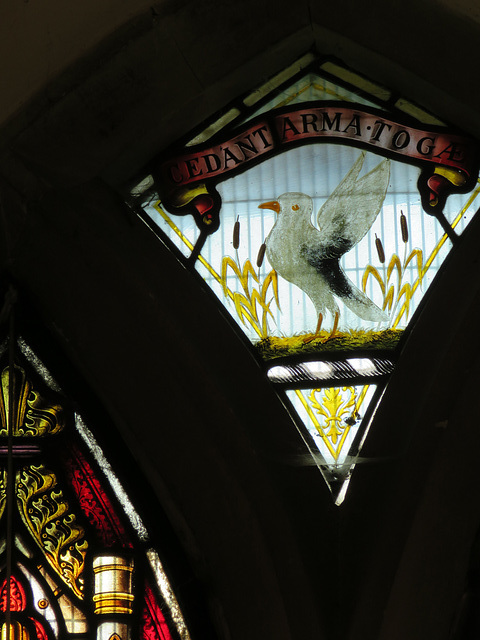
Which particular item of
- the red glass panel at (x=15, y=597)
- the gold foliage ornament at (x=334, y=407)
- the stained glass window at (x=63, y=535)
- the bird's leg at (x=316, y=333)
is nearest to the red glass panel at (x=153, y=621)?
the stained glass window at (x=63, y=535)

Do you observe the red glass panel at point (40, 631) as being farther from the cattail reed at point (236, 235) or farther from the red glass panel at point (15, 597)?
the cattail reed at point (236, 235)

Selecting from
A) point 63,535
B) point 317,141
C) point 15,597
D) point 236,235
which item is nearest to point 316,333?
point 236,235

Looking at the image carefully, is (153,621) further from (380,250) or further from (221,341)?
(380,250)

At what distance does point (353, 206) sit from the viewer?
271 cm

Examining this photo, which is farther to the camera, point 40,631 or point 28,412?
point 28,412

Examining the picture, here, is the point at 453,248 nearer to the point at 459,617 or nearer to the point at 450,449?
the point at 450,449

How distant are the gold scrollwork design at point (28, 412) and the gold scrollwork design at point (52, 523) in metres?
0.09

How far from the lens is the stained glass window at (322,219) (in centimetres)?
264

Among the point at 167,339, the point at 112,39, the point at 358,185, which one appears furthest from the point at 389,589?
the point at 112,39

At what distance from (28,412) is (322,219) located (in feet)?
2.79

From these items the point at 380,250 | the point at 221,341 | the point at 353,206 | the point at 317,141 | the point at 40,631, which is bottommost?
the point at 40,631

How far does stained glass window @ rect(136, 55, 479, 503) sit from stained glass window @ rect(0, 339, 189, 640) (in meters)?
0.46

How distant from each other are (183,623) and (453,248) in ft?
3.53

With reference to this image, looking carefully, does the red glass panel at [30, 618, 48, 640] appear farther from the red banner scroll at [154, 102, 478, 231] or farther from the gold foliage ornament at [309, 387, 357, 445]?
the red banner scroll at [154, 102, 478, 231]
